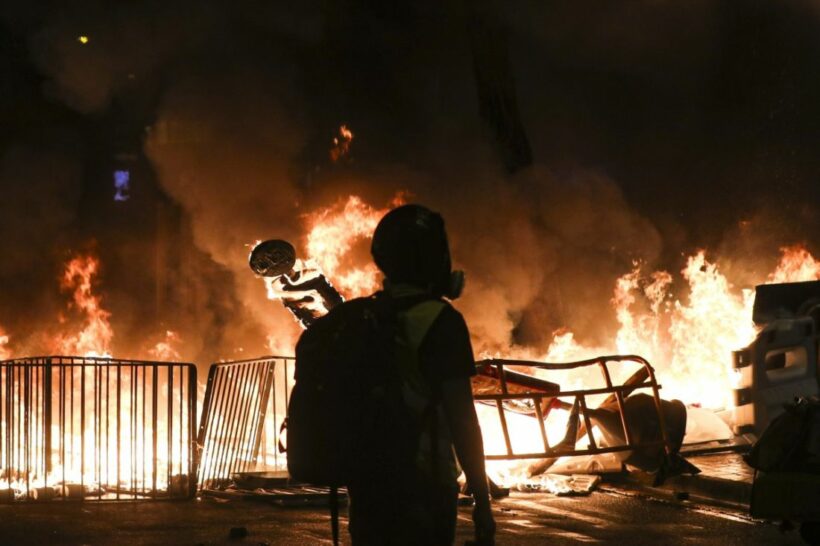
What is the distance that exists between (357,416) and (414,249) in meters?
0.54

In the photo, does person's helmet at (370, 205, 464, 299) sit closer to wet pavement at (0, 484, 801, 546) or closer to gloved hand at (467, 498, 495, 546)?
gloved hand at (467, 498, 495, 546)

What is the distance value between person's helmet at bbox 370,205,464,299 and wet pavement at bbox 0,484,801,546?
4433 mm

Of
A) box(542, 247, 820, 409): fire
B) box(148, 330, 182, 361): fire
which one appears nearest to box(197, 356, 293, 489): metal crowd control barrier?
box(542, 247, 820, 409): fire

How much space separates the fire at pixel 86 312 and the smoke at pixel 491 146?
2.06 meters

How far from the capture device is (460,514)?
31.1ft

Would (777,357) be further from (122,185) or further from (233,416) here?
(122,185)

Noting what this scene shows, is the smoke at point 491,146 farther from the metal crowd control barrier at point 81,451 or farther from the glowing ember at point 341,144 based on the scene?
the metal crowd control barrier at point 81,451

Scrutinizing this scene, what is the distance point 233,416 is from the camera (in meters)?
12.0

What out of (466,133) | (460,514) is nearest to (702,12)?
(466,133)

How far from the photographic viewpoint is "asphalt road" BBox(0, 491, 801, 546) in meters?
8.06

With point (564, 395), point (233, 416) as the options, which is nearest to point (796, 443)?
point (564, 395)

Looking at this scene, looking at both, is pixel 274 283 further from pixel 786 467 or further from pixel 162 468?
pixel 786 467

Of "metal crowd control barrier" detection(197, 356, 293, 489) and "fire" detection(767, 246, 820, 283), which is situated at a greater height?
"fire" detection(767, 246, 820, 283)

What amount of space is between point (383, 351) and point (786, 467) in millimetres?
4186
